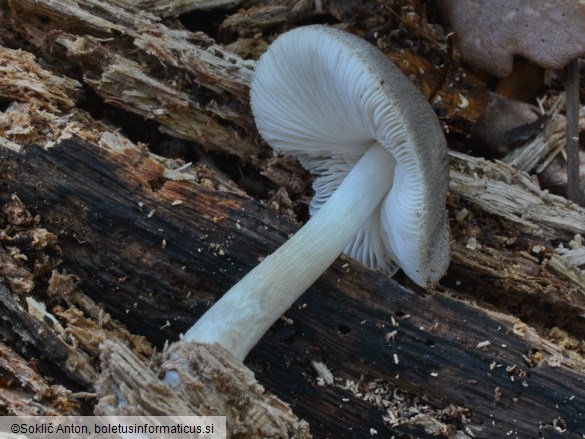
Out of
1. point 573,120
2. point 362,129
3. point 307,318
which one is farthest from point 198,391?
point 573,120

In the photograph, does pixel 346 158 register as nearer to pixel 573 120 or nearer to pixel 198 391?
pixel 573 120

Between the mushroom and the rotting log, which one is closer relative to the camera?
the mushroom

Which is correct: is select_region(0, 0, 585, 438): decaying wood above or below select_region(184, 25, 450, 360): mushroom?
below

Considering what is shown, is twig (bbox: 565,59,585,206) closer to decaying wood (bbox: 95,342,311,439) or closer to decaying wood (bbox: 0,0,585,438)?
decaying wood (bbox: 0,0,585,438)

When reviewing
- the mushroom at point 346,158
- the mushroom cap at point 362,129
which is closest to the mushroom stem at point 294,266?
the mushroom at point 346,158

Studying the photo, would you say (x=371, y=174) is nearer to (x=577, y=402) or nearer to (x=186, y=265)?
(x=186, y=265)

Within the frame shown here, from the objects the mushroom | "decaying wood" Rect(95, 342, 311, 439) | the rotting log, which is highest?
the mushroom

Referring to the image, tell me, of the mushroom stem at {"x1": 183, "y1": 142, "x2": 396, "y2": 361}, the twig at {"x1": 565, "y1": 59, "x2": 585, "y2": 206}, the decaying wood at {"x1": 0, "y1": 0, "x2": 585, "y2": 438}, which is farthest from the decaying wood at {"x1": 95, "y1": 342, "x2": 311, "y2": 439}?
the twig at {"x1": 565, "y1": 59, "x2": 585, "y2": 206}

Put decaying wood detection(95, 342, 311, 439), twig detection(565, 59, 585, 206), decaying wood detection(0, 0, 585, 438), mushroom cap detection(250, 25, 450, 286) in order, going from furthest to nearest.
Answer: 1. twig detection(565, 59, 585, 206)
2. decaying wood detection(0, 0, 585, 438)
3. mushroom cap detection(250, 25, 450, 286)
4. decaying wood detection(95, 342, 311, 439)
